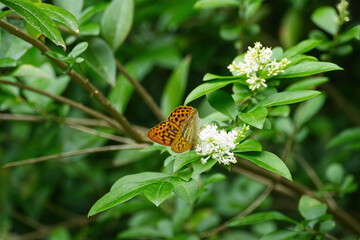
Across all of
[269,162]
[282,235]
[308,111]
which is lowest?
[282,235]

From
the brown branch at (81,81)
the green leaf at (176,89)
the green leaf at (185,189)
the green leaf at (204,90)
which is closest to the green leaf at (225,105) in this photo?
the green leaf at (204,90)

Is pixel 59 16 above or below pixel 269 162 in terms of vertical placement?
above

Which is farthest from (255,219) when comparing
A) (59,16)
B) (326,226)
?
(59,16)

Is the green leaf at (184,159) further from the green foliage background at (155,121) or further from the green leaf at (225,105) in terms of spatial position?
the green foliage background at (155,121)

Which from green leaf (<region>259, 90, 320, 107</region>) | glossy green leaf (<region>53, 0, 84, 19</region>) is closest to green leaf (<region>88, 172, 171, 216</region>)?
green leaf (<region>259, 90, 320, 107</region>)

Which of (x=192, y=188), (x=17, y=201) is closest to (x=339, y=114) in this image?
(x=192, y=188)

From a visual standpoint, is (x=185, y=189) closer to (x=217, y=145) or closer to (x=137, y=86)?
(x=217, y=145)

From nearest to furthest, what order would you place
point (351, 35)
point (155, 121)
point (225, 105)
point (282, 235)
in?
point (225, 105) < point (282, 235) < point (351, 35) < point (155, 121)

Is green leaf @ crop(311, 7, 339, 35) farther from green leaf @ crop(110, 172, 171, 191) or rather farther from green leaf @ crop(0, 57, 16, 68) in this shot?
green leaf @ crop(0, 57, 16, 68)
